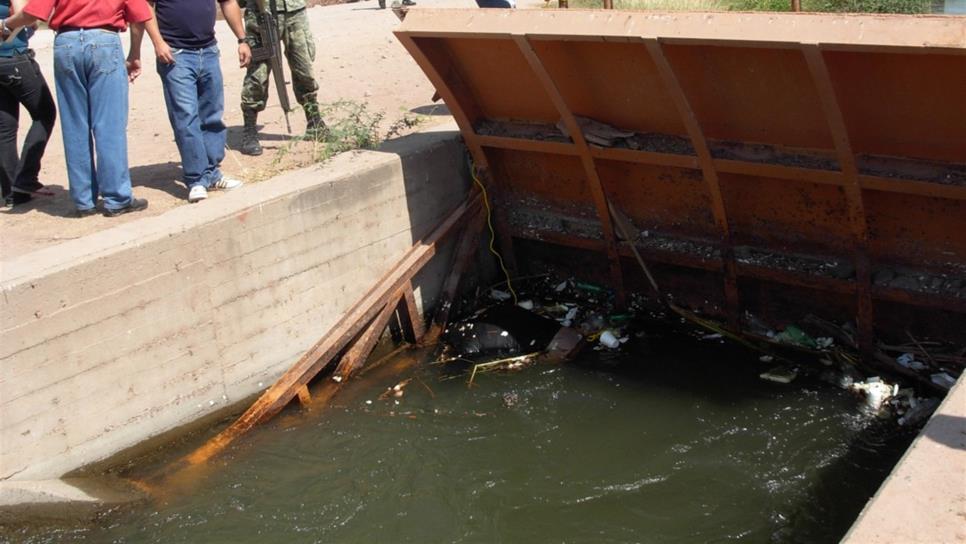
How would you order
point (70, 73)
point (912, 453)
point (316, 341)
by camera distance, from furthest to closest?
point (316, 341) < point (70, 73) < point (912, 453)

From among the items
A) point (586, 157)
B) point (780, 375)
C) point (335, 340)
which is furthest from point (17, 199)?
point (780, 375)

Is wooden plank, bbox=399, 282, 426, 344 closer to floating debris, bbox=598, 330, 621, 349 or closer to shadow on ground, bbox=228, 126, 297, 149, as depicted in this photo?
floating debris, bbox=598, 330, 621, 349

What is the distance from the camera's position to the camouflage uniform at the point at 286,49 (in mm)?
8430

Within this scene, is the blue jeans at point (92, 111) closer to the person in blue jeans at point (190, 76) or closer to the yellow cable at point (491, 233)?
the person in blue jeans at point (190, 76)

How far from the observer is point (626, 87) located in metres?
6.72

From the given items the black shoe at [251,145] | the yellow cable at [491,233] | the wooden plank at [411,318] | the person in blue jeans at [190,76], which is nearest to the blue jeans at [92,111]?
the person in blue jeans at [190,76]

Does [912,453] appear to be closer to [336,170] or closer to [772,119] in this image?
[772,119]

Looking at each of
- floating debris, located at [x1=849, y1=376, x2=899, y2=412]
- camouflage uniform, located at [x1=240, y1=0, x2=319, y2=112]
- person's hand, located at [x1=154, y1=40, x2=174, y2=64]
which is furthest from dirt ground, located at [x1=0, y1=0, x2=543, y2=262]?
floating debris, located at [x1=849, y1=376, x2=899, y2=412]

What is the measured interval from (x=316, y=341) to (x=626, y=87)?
2924mm

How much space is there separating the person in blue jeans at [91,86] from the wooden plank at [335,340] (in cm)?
171

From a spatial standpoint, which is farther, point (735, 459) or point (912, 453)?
point (735, 459)

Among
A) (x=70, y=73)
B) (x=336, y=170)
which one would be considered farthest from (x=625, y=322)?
(x=70, y=73)

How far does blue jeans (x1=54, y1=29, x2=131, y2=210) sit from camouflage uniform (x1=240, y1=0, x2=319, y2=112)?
1.68 metres

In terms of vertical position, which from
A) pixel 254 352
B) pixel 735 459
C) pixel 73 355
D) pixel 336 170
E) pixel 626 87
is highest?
pixel 626 87
